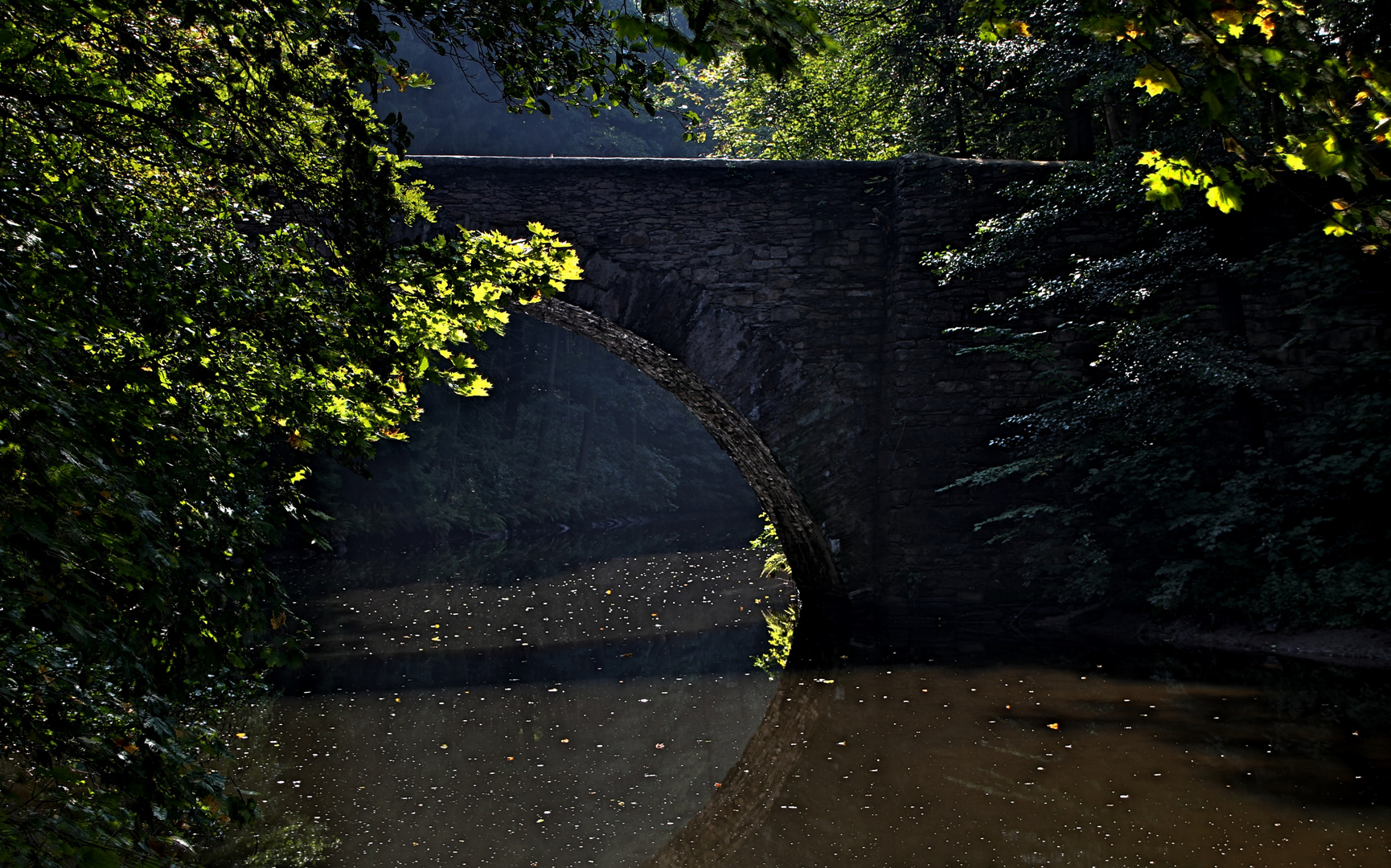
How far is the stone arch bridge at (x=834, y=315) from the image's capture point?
7832mm

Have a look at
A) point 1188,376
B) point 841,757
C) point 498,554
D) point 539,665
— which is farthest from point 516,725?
point 498,554

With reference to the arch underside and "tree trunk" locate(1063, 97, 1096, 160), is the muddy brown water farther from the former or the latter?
"tree trunk" locate(1063, 97, 1096, 160)

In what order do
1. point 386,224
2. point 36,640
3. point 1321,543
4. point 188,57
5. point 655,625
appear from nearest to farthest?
point 36,640 < point 188,57 < point 386,224 < point 1321,543 < point 655,625

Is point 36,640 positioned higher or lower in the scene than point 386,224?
lower

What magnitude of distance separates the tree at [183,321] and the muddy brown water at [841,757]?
164cm

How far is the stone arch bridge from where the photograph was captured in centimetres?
783

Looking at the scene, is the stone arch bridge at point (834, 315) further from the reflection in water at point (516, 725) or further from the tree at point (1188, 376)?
the reflection in water at point (516, 725)

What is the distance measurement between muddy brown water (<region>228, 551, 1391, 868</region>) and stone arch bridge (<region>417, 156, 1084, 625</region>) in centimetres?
90

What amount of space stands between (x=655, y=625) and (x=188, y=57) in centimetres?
696

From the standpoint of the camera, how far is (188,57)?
2678 mm

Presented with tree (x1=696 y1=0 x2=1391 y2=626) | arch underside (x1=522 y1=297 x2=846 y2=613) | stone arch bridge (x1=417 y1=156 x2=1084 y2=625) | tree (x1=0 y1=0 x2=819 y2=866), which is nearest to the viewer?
tree (x1=0 y1=0 x2=819 y2=866)

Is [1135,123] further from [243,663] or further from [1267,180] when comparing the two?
[243,663]

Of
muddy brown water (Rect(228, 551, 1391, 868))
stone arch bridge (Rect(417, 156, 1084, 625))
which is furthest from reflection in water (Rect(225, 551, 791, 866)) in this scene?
stone arch bridge (Rect(417, 156, 1084, 625))

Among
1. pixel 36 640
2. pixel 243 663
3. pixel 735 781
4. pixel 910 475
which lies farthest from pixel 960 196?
pixel 36 640
